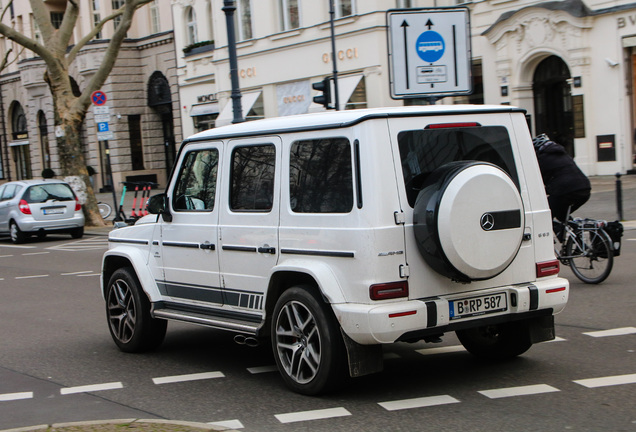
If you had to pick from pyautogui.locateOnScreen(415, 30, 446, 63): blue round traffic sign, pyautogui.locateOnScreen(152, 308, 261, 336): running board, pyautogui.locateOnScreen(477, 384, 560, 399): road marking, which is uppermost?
pyautogui.locateOnScreen(415, 30, 446, 63): blue round traffic sign

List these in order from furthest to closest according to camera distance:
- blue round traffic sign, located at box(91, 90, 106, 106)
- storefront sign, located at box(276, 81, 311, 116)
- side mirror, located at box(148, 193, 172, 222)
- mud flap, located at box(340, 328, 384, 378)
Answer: storefront sign, located at box(276, 81, 311, 116) → blue round traffic sign, located at box(91, 90, 106, 106) → side mirror, located at box(148, 193, 172, 222) → mud flap, located at box(340, 328, 384, 378)

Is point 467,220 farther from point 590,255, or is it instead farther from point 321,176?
point 590,255

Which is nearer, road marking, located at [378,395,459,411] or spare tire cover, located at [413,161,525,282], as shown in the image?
spare tire cover, located at [413,161,525,282]

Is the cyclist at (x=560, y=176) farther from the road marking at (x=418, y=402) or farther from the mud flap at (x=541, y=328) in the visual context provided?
the road marking at (x=418, y=402)

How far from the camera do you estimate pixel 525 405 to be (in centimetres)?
573

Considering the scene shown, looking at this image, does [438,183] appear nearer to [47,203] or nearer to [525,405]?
[525,405]

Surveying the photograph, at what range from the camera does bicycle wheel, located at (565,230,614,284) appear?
1046cm

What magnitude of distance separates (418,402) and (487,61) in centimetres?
2480

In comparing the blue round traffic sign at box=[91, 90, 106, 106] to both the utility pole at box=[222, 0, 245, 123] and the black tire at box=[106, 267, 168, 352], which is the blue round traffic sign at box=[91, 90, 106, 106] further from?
the black tire at box=[106, 267, 168, 352]

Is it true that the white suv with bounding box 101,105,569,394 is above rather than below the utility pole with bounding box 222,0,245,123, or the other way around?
below

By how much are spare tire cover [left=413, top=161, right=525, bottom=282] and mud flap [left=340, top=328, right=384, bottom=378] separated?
0.66 metres

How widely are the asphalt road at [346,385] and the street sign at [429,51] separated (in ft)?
15.0

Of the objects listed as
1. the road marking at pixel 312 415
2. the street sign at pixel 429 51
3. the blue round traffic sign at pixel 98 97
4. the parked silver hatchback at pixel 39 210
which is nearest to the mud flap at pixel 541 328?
the road marking at pixel 312 415

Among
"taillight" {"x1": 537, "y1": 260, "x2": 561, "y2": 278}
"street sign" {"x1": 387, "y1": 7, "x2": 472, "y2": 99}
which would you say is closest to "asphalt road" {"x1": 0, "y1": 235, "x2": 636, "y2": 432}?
"taillight" {"x1": 537, "y1": 260, "x2": 561, "y2": 278}
